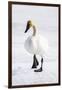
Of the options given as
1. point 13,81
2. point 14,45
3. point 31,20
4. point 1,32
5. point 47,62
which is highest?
point 31,20

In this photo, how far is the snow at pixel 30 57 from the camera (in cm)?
181

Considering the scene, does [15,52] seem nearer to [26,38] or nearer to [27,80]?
[26,38]

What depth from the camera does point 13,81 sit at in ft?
5.90

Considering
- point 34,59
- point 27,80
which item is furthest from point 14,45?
point 27,80

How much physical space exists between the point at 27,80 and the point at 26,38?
0.39m

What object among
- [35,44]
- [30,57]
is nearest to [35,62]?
[30,57]

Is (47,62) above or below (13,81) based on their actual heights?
above

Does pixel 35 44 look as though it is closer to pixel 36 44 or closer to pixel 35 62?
pixel 36 44

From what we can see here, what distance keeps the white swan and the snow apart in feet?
0.11

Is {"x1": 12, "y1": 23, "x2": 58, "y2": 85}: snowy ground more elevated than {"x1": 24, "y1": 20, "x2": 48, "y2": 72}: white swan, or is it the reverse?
{"x1": 24, "y1": 20, "x2": 48, "y2": 72}: white swan

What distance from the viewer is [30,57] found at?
184cm

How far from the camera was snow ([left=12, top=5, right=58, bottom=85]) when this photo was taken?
181 centimetres

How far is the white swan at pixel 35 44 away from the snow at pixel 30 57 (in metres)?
Result: 0.03

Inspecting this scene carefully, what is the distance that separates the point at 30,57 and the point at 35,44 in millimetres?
130
